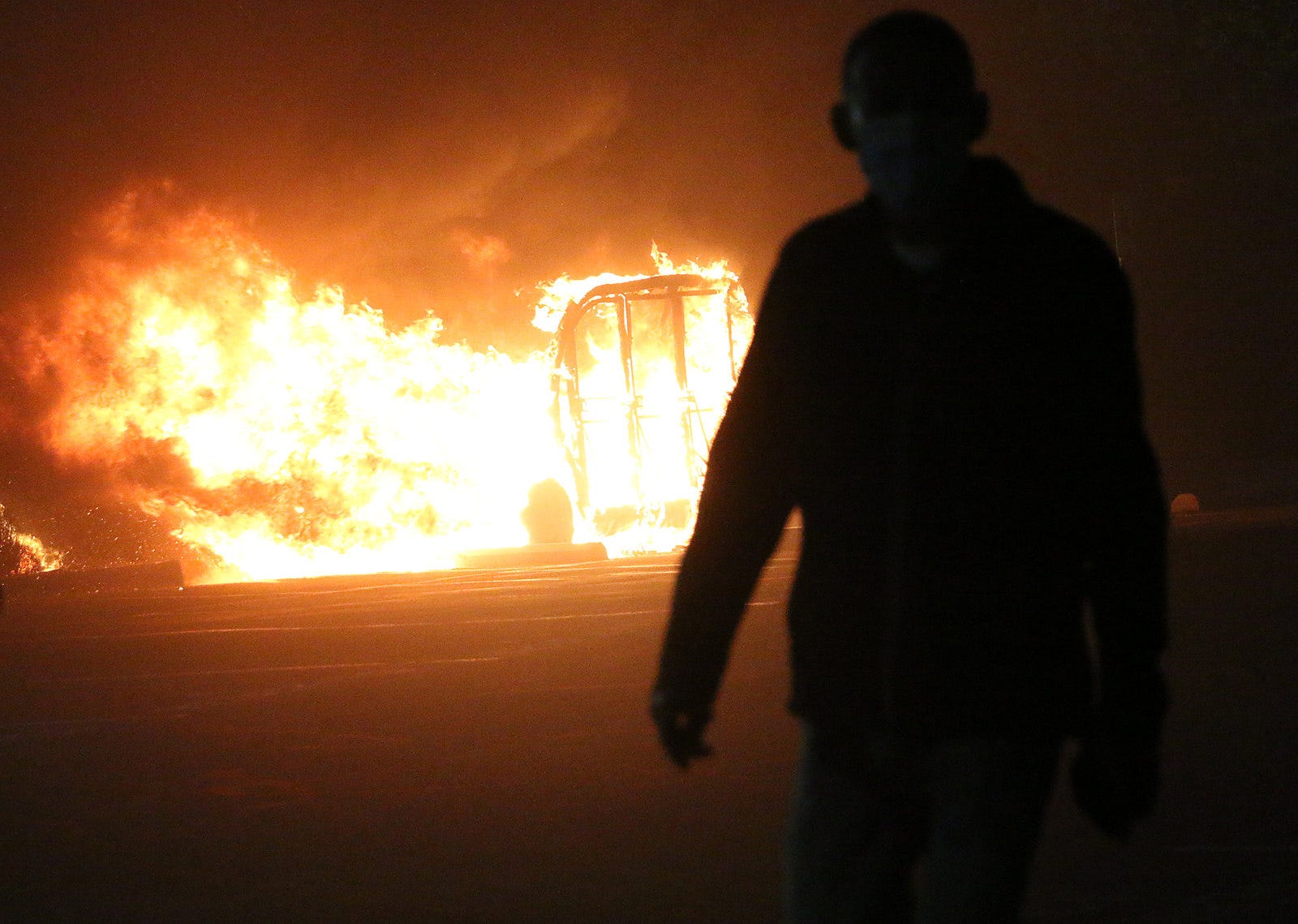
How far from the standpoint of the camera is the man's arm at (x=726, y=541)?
265 cm

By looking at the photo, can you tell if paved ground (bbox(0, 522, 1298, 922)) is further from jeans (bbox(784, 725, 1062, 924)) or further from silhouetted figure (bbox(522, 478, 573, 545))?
silhouetted figure (bbox(522, 478, 573, 545))

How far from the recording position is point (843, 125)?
106 inches

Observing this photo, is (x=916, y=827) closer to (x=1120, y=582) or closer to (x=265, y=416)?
(x=1120, y=582)

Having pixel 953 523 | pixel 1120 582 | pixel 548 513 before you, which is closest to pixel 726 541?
pixel 953 523

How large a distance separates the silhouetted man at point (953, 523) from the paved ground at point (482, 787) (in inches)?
107

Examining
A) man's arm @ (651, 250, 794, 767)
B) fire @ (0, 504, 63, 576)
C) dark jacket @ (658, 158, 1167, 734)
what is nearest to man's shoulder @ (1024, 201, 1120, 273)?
dark jacket @ (658, 158, 1167, 734)

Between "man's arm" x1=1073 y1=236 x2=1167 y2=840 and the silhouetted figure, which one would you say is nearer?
"man's arm" x1=1073 y1=236 x2=1167 y2=840

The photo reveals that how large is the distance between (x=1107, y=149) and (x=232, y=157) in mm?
18638

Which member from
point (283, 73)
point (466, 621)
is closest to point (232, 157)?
point (283, 73)

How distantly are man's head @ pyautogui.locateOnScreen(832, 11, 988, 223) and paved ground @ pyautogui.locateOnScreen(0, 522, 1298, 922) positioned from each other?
3121 millimetres

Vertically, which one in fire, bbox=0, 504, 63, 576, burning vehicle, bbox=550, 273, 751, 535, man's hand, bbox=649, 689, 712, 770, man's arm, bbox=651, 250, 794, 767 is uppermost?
burning vehicle, bbox=550, 273, 751, 535

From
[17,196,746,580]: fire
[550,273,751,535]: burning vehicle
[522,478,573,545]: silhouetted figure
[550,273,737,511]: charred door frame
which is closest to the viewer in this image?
[522,478,573,545]: silhouetted figure

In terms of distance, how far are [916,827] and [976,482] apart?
0.53 metres

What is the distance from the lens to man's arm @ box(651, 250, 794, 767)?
104 inches
